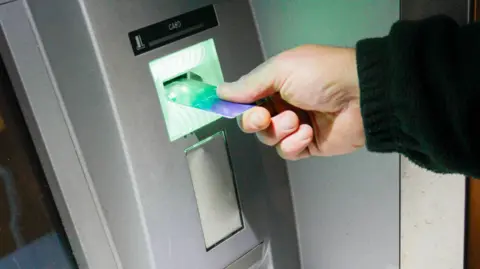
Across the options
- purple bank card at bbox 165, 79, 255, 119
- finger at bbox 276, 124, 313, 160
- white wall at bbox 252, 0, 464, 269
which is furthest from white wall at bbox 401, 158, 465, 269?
purple bank card at bbox 165, 79, 255, 119

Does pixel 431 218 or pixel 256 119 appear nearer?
pixel 256 119

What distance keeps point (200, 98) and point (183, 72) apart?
0.05 meters

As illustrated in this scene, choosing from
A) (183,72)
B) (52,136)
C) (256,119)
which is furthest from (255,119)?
(52,136)

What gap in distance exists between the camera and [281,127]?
0.74m

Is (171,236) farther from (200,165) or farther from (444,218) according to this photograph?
(444,218)

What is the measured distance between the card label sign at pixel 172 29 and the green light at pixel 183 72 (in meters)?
0.02

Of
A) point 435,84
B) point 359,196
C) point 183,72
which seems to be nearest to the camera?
point 435,84

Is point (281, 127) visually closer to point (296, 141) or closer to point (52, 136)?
point (296, 141)

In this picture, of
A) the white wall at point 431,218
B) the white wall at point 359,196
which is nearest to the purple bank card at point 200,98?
the white wall at point 359,196

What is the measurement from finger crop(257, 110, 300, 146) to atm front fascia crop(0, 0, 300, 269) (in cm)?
4

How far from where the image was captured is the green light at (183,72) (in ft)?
2.26

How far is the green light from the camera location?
27.1 inches

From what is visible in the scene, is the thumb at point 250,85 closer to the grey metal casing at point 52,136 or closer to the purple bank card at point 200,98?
the purple bank card at point 200,98

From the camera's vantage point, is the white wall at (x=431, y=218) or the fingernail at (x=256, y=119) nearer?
the fingernail at (x=256, y=119)
